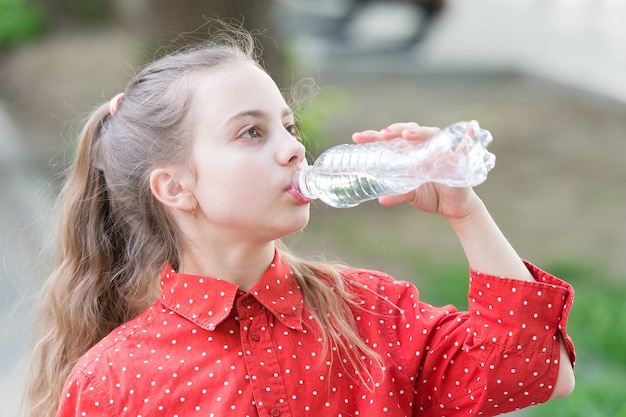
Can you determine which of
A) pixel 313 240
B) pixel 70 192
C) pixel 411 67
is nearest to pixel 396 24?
pixel 411 67

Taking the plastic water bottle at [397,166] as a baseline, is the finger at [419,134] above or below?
above

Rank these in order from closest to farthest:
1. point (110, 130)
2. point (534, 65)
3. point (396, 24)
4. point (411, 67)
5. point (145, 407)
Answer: point (145, 407) → point (110, 130) → point (534, 65) → point (411, 67) → point (396, 24)

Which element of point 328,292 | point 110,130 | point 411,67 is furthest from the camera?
point 411,67

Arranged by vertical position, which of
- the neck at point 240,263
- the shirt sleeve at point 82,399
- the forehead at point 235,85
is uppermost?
the forehead at point 235,85

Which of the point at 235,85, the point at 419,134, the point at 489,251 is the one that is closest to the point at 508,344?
the point at 489,251

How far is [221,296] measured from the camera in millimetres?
2256

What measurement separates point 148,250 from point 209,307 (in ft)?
0.91

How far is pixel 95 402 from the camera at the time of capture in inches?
85.0

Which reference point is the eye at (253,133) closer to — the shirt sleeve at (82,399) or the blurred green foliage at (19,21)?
the shirt sleeve at (82,399)

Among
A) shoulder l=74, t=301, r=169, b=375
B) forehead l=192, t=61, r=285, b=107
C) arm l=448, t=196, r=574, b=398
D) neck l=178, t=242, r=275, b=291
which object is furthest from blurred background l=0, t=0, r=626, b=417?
arm l=448, t=196, r=574, b=398

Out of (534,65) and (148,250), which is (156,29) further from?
(148,250)

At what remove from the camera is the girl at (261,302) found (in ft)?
6.96

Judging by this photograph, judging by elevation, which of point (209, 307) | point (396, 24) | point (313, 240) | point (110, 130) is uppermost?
point (110, 130)

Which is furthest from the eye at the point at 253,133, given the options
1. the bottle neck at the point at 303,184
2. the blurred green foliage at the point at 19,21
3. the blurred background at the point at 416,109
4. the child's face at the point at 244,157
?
the blurred green foliage at the point at 19,21
